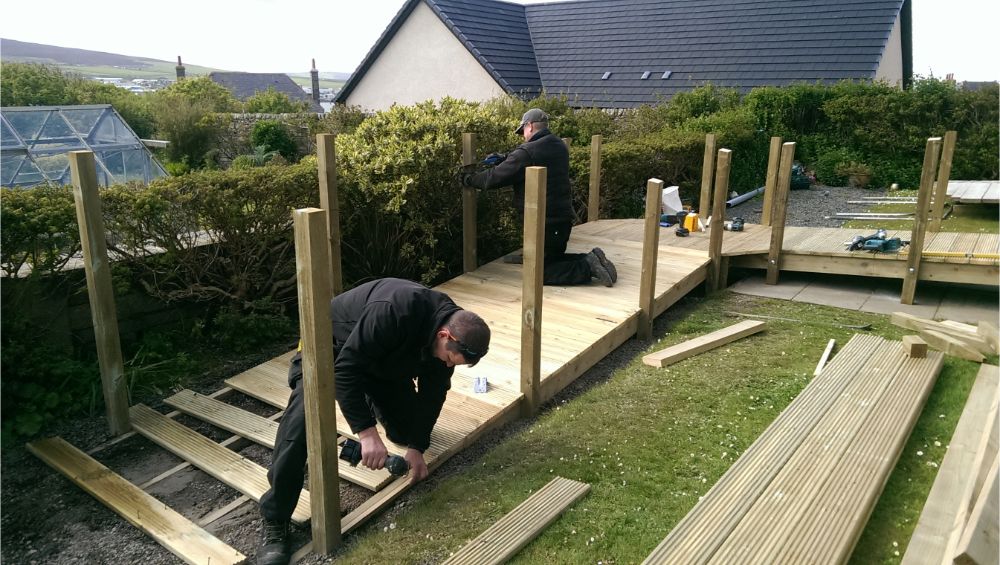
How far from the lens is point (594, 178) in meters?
9.70

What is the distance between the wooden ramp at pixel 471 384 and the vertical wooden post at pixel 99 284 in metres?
0.24

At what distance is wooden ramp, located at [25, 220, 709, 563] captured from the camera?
152 inches

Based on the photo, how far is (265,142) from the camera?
62.6 ft

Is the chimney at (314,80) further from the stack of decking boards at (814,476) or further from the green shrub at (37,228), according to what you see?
the stack of decking boards at (814,476)

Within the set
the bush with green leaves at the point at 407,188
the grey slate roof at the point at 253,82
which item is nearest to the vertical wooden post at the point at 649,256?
the bush with green leaves at the point at 407,188

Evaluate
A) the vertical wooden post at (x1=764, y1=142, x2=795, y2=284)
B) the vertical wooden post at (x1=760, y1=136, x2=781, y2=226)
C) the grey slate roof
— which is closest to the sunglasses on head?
the vertical wooden post at (x1=764, y1=142, x2=795, y2=284)

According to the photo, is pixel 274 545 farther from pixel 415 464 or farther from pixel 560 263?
pixel 560 263

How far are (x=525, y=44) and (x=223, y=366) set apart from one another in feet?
65.4

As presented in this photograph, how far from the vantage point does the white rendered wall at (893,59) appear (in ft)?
64.1

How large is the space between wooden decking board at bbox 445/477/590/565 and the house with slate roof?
17.1m

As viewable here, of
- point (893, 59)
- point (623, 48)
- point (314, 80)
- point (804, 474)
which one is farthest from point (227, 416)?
point (314, 80)

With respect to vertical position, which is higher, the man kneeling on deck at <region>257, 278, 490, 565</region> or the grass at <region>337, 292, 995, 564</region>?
the man kneeling on deck at <region>257, 278, 490, 565</region>

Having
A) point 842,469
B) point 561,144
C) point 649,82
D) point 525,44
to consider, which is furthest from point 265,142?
point 842,469

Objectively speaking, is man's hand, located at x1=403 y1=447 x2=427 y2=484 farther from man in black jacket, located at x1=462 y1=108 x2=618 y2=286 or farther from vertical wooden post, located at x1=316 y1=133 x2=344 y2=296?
man in black jacket, located at x1=462 y1=108 x2=618 y2=286
